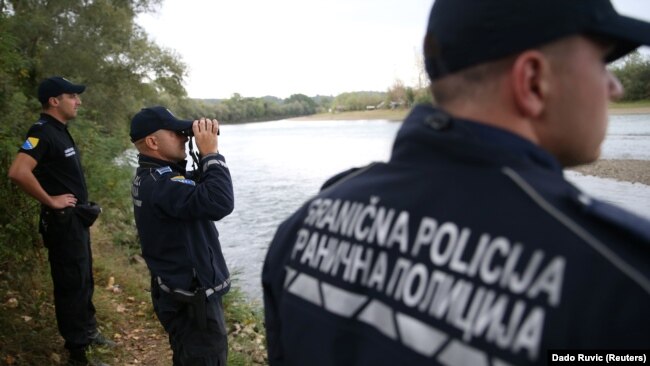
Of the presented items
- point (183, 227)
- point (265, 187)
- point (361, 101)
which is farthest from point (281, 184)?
point (361, 101)

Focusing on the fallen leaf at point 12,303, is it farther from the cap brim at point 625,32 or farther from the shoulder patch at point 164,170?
the cap brim at point 625,32

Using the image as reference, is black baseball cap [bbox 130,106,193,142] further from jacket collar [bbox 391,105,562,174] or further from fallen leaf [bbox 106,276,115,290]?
fallen leaf [bbox 106,276,115,290]

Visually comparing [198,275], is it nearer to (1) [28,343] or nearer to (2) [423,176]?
(1) [28,343]

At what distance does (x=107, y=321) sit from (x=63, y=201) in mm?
1638

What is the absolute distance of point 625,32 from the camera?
3.12ft

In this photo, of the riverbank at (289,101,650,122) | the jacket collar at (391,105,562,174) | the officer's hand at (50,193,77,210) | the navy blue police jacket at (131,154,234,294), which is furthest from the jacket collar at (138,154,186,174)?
the riverbank at (289,101,650,122)

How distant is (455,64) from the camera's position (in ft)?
3.28

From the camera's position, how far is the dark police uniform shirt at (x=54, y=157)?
3.55m

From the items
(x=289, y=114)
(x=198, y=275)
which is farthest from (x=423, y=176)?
(x=289, y=114)

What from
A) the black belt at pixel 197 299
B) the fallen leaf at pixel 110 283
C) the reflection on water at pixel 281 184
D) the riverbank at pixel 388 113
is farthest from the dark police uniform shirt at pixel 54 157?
the riverbank at pixel 388 113

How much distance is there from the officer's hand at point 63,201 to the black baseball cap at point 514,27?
3.43 meters

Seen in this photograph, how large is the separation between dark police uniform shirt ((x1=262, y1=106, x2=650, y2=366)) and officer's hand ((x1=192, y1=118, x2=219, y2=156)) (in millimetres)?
1963

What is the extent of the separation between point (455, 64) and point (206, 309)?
240cm

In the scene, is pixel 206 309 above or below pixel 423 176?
below
